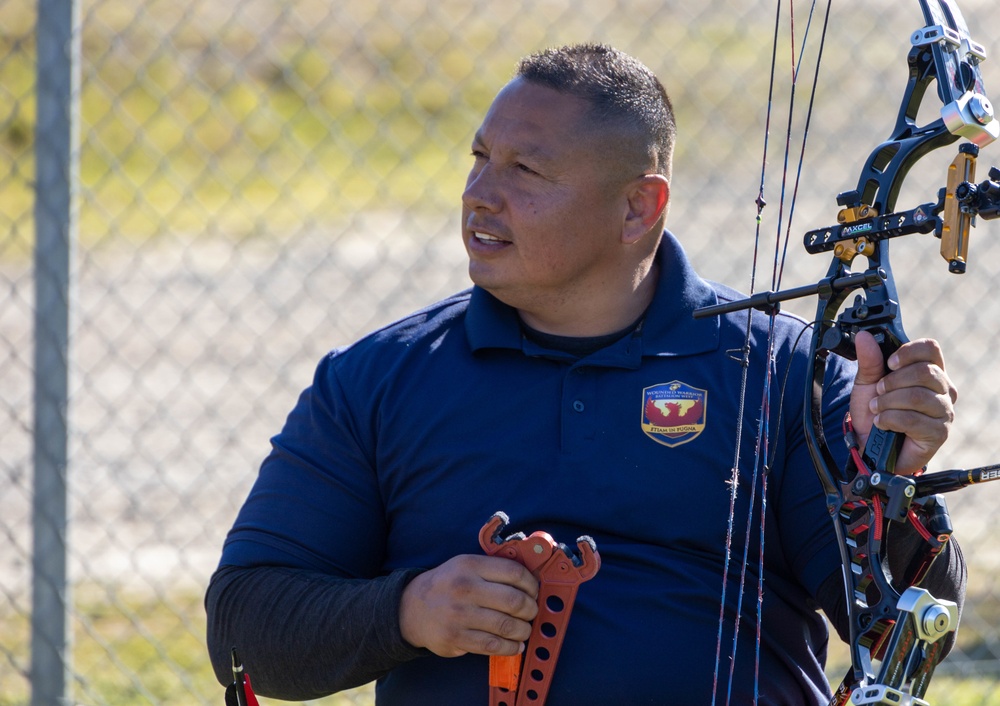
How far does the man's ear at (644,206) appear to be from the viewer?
2.56 metres

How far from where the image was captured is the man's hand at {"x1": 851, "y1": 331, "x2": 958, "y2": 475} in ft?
→ 6.12

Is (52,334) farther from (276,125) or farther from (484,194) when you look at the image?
(276,125)

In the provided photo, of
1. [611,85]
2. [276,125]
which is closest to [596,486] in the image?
[611,85]

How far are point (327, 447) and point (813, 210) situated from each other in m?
8.09

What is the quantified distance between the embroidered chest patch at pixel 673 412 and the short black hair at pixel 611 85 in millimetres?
504

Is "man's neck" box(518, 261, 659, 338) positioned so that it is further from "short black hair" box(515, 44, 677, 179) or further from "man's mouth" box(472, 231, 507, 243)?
"short black hair" box(515, 44, 677, 179)

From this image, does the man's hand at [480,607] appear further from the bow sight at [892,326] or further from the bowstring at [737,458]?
the bow sight at [892,326]

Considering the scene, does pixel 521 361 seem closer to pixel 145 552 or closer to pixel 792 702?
pixel 792 702

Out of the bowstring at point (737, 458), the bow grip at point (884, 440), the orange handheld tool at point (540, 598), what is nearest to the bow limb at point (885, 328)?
the bow grip at point (884, 440)

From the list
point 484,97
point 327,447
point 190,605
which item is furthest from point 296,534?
point 484,97

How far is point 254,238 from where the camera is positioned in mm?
10297

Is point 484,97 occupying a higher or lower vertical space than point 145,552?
higher

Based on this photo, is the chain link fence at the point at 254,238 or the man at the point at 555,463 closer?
the man at the point at 555,463

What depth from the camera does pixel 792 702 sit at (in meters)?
2.32
